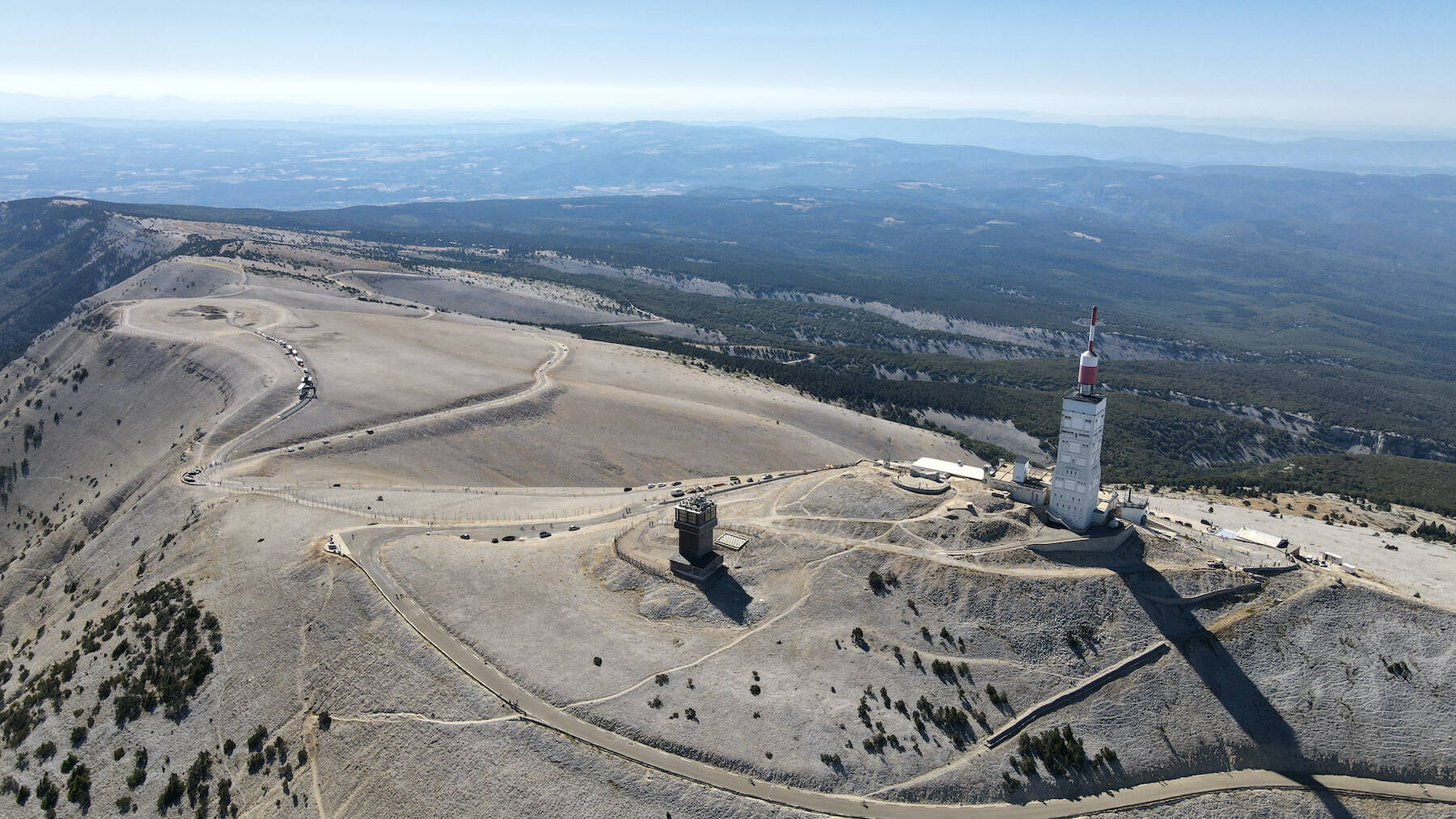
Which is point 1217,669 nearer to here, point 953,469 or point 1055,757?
point 1055,757

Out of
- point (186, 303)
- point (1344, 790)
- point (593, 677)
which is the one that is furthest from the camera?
point (186, 303)

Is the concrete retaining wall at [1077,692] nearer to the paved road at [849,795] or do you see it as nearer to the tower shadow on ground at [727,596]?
the paved road at [849,795]

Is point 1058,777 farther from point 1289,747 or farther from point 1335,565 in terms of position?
point 1335,565

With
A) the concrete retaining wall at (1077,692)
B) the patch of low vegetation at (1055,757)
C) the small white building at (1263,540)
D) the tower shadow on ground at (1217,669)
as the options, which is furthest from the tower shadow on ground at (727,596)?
the small white building at (1263,540)

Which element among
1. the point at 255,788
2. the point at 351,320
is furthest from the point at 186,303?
the point at 255,788

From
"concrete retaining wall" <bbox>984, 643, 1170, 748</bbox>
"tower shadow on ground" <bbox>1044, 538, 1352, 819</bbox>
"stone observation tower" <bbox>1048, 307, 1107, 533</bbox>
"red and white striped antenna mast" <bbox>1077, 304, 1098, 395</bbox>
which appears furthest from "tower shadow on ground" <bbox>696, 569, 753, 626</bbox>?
"red and white striped antenna mast" <bbox>1077, 304, 1098, 395</bbox>

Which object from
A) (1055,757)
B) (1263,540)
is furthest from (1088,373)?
(1055,757)
